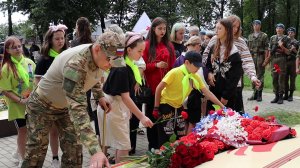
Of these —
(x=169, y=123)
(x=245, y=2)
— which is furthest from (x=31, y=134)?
(x=245, y=2)

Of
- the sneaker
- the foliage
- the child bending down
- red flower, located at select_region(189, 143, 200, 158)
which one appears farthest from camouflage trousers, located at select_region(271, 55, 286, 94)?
the foliage

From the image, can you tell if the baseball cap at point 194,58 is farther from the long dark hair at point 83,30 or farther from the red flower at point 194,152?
the long dark hair at point 83,30

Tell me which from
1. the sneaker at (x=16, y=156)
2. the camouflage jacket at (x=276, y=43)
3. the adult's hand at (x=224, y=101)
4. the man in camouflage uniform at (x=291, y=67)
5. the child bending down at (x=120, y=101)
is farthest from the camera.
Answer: the man in camouflage uniform at (x=291, y=67)

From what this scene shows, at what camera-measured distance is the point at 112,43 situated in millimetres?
2268

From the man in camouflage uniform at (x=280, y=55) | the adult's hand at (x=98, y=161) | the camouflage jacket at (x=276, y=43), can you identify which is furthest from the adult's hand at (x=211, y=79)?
the camouflage jacket at (x=276, y=43)

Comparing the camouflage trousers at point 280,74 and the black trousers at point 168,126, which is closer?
the black trousers at point 168,126

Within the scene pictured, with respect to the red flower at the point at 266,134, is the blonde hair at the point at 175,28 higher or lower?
higher

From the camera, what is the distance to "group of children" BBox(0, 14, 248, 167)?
12.6 feet

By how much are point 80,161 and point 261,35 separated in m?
7.20

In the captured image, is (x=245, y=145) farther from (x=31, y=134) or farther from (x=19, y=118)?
(x=19, y=118)

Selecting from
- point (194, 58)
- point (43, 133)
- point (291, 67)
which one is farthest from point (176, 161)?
point (291, 67)

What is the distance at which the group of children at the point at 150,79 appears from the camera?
384cm

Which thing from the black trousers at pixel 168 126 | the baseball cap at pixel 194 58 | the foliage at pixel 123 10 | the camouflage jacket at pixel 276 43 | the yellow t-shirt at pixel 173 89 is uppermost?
the foliage at pixel 123 10

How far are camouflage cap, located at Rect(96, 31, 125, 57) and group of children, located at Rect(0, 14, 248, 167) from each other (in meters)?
1.23
